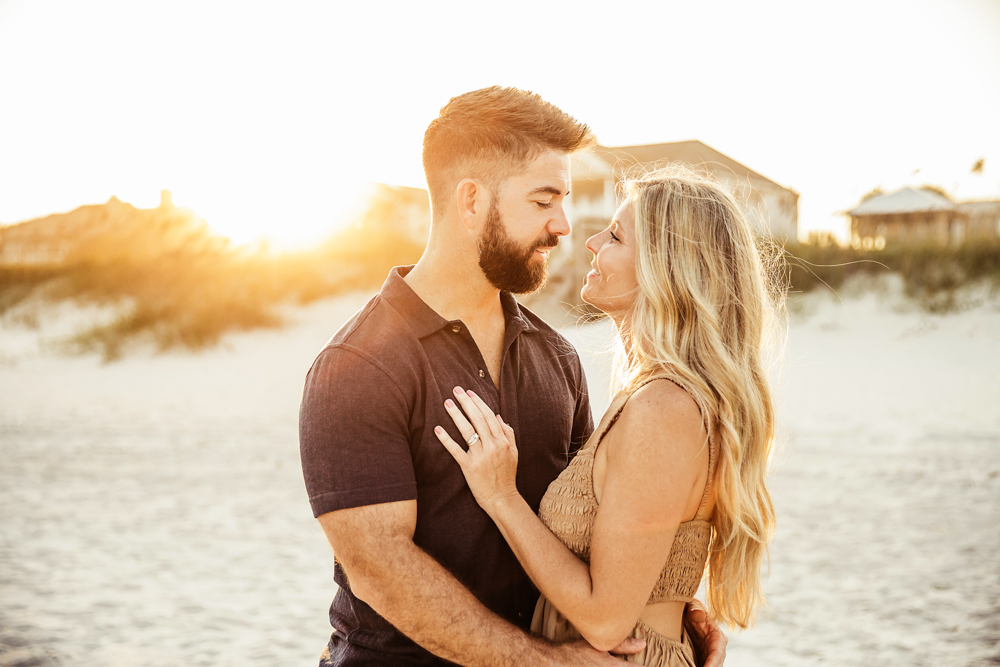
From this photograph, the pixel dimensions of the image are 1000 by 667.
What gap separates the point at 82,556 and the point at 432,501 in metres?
6.85

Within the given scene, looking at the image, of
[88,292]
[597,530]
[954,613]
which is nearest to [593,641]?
[597,530]

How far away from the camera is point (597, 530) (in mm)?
2326

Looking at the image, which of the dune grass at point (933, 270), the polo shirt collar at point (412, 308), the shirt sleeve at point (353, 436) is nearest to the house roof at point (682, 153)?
the dune grass at point (933, 270)

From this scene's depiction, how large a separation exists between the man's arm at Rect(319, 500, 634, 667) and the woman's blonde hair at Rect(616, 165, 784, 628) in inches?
25.7

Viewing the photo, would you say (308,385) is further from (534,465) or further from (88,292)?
(88,292)

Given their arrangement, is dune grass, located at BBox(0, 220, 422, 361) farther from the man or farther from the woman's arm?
the woman's arm

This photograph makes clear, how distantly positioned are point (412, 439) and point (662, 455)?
0.80m

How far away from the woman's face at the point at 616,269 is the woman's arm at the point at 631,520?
459 mm

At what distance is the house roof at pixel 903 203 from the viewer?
2762cm

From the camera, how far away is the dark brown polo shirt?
2.38 metres

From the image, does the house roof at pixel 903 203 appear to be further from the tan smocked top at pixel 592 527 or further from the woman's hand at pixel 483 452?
the woman's hand at pixel 483 452

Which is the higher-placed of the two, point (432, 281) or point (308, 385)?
point (432, 281)

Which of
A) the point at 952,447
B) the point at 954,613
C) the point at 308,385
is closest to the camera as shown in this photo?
the point at 308,385

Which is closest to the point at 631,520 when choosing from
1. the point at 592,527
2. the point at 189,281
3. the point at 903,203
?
the point at 592,527
